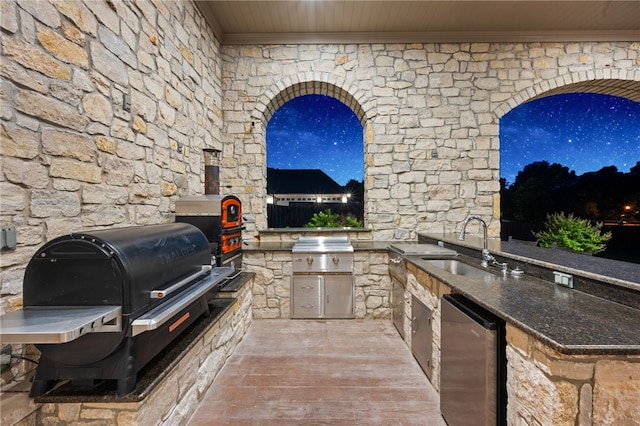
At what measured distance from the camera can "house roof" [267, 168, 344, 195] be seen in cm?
954

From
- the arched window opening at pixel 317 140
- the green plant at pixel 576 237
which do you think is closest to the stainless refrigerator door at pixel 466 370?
the green plant at pixel 576 237

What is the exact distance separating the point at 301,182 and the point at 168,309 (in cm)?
859

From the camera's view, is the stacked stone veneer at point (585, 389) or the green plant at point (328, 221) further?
the green plant at point (328, 221)

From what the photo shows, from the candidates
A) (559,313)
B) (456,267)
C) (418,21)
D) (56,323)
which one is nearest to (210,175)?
(56,323)

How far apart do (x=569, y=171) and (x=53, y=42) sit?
14.9 meters

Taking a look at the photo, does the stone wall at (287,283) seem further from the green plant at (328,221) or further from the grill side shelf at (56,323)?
the grill side shelf at (56,323)

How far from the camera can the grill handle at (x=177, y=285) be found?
1376mm

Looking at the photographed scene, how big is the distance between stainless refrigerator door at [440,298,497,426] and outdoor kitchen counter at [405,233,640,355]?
165 mm

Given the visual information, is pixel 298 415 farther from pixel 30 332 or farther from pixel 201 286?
pixel 30 332

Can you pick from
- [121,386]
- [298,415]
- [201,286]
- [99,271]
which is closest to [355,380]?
[298,415]

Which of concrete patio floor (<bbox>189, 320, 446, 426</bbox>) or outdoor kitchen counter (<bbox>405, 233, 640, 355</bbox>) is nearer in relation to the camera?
outdoor kitchen counter (<bbox>405, 233, 640, 355</bbox>)

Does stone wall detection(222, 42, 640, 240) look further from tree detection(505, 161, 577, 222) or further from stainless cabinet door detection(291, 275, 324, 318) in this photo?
tree detection(505, 161, 577, 222)

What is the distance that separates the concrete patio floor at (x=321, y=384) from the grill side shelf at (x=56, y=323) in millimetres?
1286

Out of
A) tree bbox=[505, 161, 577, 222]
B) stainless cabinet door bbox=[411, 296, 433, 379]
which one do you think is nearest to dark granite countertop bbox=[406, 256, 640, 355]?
stainless cabinet door bbox=[411, 296, 433, 379]
